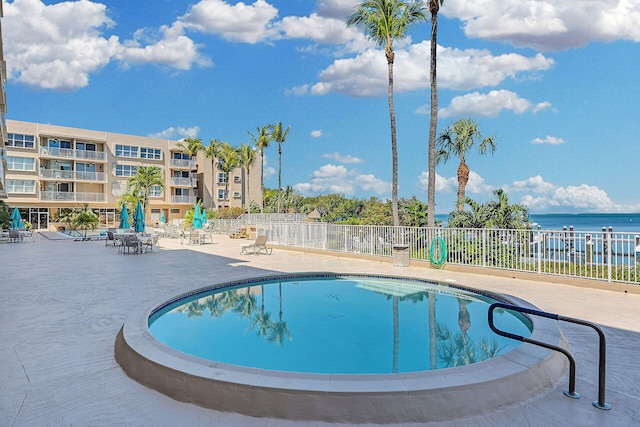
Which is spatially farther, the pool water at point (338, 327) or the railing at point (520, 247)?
the railing at point (520, 247)

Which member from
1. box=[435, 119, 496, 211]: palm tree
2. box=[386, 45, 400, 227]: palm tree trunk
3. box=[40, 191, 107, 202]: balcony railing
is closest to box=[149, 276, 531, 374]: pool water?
box=[386, 45, 400, 227]: palm tree trunk

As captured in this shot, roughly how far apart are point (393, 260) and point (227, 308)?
6.00m

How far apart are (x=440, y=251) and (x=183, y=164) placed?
44.9m

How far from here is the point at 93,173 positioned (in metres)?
42.9

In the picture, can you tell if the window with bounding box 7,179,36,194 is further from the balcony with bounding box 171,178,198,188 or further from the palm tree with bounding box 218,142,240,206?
the palm tree with bounding box 218,142,240,206

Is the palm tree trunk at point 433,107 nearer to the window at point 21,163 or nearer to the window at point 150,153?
the window at point 21,163

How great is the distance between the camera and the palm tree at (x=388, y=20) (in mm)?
18031

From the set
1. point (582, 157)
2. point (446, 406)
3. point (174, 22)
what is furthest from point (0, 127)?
point (582, 157)

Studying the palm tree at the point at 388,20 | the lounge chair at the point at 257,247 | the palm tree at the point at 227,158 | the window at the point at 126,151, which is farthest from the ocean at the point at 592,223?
the window at the point at 126,151

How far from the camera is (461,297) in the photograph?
8312 mm

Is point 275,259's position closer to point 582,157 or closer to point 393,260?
point 393,260

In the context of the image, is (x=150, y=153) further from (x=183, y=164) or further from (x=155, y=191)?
(x=155, y=191)

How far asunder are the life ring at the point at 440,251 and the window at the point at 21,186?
41931 millimetres

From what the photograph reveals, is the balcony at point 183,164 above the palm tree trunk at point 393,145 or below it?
above
